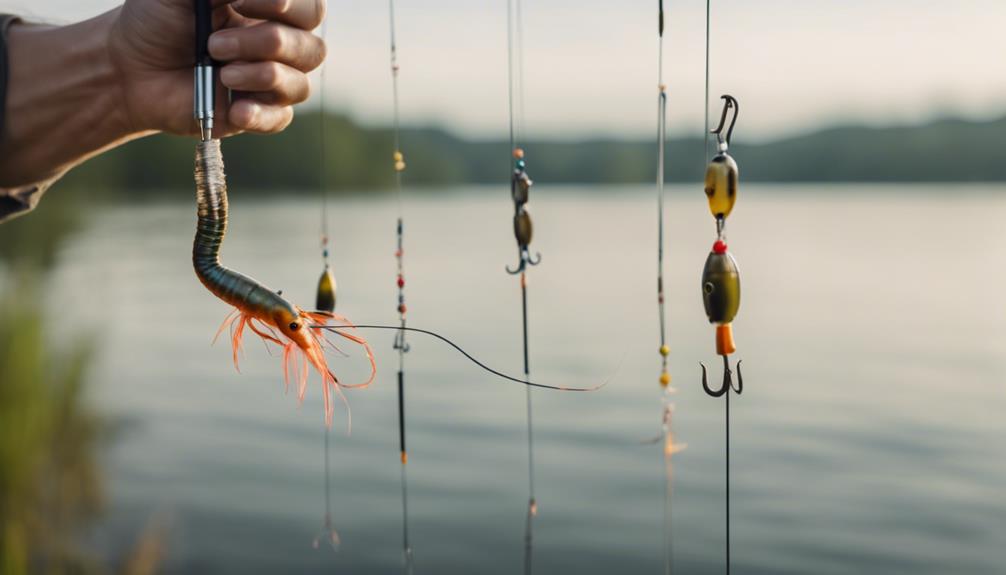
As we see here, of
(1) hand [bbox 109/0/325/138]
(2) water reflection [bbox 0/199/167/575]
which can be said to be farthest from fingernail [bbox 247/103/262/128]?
(2) water reflection [bbox 0/199/167/575]

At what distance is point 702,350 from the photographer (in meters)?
11.0

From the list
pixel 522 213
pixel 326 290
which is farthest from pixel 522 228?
pixel 326 290

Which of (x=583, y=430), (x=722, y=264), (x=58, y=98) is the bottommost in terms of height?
(x=583, y=430)

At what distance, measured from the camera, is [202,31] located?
1439mm

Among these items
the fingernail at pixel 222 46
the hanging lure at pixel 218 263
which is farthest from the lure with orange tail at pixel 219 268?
the fingernail at pixel 222 46

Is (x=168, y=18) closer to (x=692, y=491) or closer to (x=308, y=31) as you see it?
(x=308, y=31)

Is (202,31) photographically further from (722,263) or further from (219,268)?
(722,263)

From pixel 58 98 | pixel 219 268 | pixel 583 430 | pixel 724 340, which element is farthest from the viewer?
pixel 583 430

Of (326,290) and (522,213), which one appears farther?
(326,290)

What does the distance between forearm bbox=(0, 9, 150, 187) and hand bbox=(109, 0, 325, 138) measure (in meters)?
0.04

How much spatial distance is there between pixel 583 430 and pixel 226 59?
25.1 feet

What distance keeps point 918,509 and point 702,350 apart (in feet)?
11.8

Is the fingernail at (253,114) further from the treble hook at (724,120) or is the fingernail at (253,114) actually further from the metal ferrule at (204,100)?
the treble hook at (724,120)

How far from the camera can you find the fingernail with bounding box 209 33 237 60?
1.52 m
